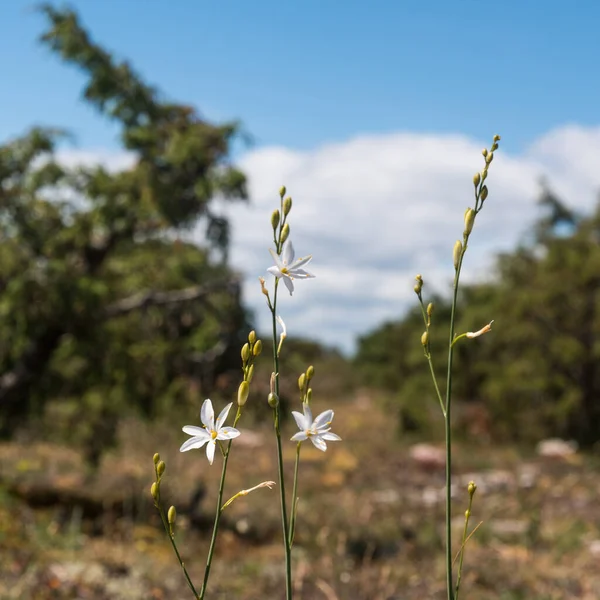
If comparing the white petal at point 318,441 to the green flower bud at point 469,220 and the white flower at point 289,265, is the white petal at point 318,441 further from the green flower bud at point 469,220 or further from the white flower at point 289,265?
the green flower bud at point 469,220

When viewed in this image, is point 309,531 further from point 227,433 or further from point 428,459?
point 227,433

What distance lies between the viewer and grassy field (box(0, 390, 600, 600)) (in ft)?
19.4

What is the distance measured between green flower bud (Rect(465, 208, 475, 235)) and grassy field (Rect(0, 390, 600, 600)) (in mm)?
2212

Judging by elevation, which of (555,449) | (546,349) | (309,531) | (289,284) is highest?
(546,349)

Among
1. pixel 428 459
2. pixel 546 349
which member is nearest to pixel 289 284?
pixel 428 459

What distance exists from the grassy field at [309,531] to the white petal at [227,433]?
2015 millimetres

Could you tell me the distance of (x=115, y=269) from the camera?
959 cm

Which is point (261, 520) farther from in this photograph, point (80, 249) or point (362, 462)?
point (362, 462)

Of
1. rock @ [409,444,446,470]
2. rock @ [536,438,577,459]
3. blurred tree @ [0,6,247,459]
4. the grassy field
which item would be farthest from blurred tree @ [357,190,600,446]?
blurred tree @ [0,6,247,459]

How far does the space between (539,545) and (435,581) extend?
211 centimetres

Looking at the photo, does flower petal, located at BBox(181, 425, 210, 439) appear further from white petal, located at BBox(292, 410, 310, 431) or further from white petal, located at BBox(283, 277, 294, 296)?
white petal, located at BBox(283, 277, 294, 296)

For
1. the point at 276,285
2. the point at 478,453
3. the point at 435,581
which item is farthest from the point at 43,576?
the point at 478,453

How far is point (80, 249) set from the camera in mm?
9102

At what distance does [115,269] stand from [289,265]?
8238 mm
